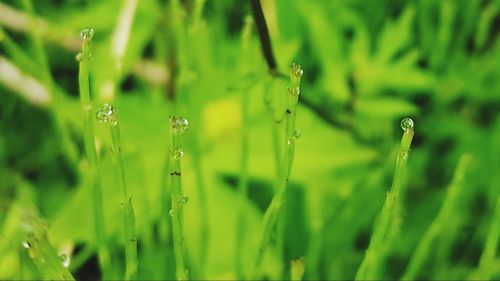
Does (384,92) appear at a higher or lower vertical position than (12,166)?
higher

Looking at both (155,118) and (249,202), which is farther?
(155,118)

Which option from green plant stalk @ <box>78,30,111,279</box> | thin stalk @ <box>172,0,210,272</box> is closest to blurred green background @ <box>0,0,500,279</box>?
thin stalk @ <box>172,0,210,272</box>

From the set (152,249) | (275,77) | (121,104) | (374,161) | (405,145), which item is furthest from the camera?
(121,104)

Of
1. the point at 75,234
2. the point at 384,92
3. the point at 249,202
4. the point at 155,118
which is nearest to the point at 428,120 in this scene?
the point at 384,92

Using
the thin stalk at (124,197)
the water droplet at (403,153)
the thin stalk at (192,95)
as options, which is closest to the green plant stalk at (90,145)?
the thin stalk at (124,197)

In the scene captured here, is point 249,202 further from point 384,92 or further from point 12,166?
point 12,166

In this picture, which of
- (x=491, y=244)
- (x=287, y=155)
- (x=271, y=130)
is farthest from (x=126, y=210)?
(x=271, y=130)
